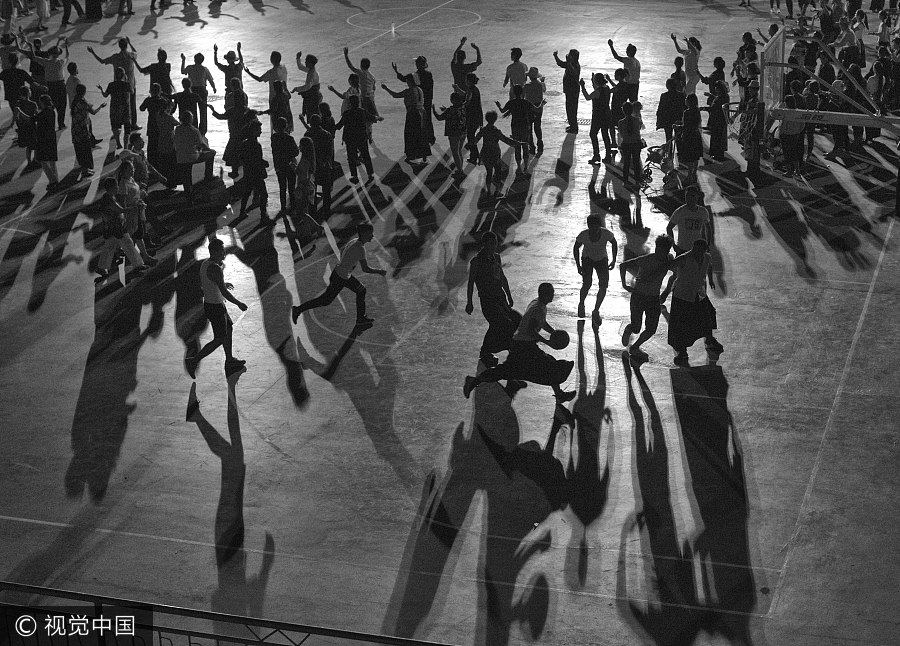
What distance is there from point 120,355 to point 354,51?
62.6 feet

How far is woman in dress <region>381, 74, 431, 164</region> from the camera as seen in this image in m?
23.1

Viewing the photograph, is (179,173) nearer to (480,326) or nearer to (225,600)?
(480,326)

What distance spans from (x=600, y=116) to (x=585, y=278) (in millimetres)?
7961

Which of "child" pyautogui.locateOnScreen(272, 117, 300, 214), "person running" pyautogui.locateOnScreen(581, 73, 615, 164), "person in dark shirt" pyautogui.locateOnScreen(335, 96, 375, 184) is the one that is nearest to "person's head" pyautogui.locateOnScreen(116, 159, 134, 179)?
"child" pyautogui.locateOnScreen(272, 117, 300, 214)

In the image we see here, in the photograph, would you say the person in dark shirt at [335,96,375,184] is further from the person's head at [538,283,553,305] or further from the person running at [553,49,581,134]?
the person's head at [538,283,553,305]

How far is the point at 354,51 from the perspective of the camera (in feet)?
109

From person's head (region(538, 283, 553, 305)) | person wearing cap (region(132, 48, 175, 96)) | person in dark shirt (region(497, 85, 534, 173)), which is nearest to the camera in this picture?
person's head (region(538, 283, 553, 305))

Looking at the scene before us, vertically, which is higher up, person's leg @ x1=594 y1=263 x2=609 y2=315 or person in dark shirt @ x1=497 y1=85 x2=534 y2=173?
person in dark shirt @ x1=497 y1=85 x2=534 y2=173

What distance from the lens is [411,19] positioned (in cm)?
3750

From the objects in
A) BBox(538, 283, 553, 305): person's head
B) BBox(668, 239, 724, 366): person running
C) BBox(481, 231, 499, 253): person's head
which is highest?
BBox(481, 231, 499, 253): person's head

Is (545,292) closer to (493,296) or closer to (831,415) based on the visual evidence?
(493,296)

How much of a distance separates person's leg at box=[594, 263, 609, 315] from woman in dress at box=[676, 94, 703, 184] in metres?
6.28

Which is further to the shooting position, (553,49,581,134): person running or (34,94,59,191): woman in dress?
(553,49,581,134): person running

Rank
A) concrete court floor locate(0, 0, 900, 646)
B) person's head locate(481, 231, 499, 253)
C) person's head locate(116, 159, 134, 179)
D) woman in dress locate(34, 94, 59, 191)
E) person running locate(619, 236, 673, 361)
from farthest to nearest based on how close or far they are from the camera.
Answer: woman in dress locate(34, 94, 59, 191) → person's head locate(116, 159, 134, 179) → person running locate(619, 236, 673, 361) → person's head locate(481, 231, 499, 253) → concrete court floor locate(0, 0, 900, 646)
